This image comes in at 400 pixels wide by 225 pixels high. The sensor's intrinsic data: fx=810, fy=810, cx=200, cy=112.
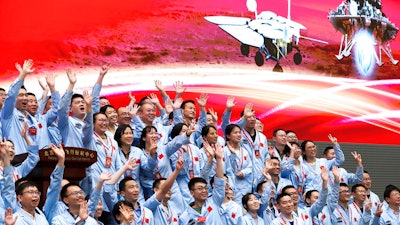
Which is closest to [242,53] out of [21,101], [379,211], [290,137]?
[290,137]

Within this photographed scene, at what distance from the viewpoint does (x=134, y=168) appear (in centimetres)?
629

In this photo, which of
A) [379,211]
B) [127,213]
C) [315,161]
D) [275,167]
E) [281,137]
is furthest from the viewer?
[315,161]

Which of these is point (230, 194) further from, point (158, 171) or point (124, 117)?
point (124, 117)

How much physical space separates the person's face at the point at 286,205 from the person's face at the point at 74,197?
6.98 ft

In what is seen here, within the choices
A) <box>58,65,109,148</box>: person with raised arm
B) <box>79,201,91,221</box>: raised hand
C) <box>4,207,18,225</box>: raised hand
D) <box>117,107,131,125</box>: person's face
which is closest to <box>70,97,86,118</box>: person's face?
<box>58,65,109,148</box>: person with raised arm

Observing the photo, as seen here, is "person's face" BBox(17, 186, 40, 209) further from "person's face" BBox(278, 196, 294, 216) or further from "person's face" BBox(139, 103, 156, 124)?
"person's face" BBox(278, 196, 294, 216)

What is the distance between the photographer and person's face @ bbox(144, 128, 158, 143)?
642cm

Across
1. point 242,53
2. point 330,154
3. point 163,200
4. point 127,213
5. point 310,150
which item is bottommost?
point 330,154

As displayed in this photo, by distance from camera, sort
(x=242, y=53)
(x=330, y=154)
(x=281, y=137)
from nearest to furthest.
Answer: (x=281, y=137), (x=330, y=154), (x=242, y=53)

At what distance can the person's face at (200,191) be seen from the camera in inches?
243

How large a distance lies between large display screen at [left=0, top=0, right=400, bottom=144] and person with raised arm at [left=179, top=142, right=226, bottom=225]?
237 centimetres

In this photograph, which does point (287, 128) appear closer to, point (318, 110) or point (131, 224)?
point (318, 110)

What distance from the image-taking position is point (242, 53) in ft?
30.9

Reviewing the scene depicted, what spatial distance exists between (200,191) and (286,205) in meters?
0.96
